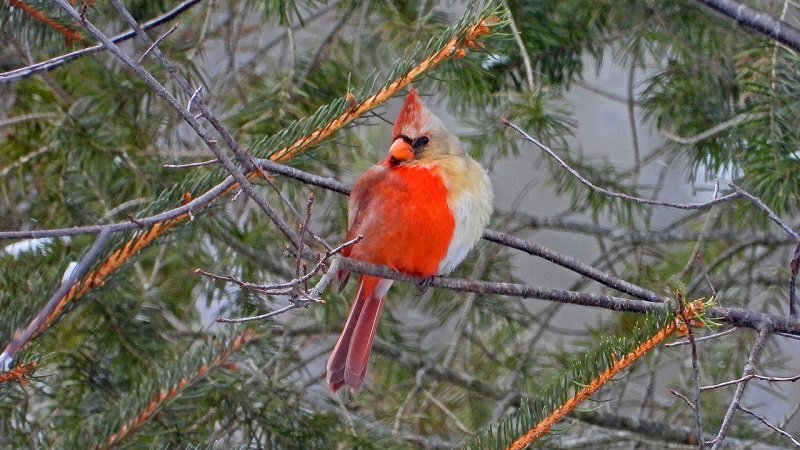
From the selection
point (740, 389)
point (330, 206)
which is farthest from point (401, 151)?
point (740, 389)

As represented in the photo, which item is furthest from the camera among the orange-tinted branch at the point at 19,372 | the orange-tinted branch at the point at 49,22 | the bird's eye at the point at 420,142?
the bird's eye at the point at 420,142

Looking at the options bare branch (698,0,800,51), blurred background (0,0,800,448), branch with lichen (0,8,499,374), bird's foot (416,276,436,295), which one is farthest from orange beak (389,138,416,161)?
bare branch (698,0,800,51)

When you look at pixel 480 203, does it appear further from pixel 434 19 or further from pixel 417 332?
pixel 417 332

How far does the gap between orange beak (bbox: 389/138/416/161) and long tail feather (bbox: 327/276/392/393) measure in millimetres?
287

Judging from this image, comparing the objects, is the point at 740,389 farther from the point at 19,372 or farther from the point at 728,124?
the point at 19,372

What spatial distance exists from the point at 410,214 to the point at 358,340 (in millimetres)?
287

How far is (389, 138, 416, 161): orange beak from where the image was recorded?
6.69ft

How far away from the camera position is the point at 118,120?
2.32 meters

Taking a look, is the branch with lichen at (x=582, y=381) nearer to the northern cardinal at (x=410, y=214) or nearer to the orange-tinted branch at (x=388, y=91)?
the orange-tinted branch at (x=388, y=91)

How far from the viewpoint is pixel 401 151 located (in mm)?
2039

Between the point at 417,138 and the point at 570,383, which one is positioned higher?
the point at 417,138

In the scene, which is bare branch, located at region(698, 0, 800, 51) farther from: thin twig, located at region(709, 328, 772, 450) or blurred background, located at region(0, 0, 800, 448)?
thin twig, located at region(709, 328, 772, 450)

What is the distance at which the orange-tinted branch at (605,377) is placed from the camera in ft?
4.29

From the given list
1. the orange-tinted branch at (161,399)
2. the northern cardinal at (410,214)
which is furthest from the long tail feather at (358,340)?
the orange-tinted branch at (161,399)
